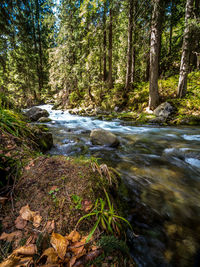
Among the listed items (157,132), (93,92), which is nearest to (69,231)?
(157,132)

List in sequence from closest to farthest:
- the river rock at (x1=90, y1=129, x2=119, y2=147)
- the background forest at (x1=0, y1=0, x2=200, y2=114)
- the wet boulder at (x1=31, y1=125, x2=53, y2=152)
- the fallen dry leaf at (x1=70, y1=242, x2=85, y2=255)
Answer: the fallen dry leaf at (x1=70, y1=242, x2=85, y2=255), the wet boulder at (x1=31, y1=125, x2=53, y2=152), the river rock at (x1=90, y1=129, x2=119, y2=147), the background forest at (x1=0, y1=0, x2=200, y2=114)

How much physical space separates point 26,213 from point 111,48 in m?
13.9

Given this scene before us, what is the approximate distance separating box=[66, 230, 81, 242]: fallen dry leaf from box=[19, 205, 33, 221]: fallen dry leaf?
41cm

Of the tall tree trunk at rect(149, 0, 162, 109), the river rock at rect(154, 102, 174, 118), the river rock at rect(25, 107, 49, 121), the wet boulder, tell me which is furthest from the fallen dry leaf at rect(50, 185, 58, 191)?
the river rock at rect(25, 107, 49, 121)

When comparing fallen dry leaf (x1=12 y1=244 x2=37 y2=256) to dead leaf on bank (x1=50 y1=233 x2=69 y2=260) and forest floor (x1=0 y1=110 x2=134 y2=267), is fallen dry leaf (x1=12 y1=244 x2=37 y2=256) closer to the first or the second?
forest floor (x1=0 y1=110 x2=134 y2=267)

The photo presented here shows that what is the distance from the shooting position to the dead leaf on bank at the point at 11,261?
848 millimetres

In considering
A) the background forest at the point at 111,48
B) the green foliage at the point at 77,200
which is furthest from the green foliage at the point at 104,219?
the background forest at the point at 111,48

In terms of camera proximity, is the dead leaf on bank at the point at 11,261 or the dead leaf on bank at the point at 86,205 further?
the dead leaf on bank at the point at 86,205

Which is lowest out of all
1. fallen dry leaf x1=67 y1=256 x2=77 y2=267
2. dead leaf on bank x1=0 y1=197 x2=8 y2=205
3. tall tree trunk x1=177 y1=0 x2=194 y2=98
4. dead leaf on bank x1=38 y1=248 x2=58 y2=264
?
fallen dry leaf x1=67 y1=256 x2=77 y2=267

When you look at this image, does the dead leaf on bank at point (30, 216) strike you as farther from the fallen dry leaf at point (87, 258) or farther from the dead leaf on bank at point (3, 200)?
the fallen dry leaf at point (87, 258)

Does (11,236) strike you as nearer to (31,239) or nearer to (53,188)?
(31,239)

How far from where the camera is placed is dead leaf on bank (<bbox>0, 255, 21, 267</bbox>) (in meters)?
0.85

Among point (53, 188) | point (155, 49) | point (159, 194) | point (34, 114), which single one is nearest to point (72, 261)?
point (53, 188)

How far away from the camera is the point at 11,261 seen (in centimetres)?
87
